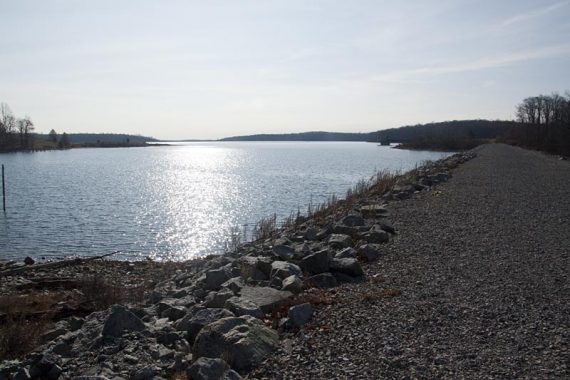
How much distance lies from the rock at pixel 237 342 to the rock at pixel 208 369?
30 cm

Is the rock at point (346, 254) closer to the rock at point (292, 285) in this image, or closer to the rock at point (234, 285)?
the rock at point (292, 285)

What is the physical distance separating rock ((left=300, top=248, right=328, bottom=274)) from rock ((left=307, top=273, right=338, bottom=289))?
1.33 feet

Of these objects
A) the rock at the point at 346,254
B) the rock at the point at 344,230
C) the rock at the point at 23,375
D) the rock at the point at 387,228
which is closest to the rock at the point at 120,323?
the rock at the point at 23,375

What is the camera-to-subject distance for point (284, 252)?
1012 cm

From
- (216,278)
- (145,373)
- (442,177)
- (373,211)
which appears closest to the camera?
(145,373)

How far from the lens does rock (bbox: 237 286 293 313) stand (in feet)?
22.8

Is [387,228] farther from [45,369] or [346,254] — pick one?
[45,369]

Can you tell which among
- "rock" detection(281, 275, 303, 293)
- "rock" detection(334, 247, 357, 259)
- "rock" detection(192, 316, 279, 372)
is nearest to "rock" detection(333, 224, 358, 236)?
"rock" detection(334, 247, 357, 259)

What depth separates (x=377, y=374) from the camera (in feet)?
16.0

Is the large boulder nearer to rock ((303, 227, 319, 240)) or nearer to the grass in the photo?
the grass

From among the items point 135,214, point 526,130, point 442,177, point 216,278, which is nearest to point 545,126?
point 526,130

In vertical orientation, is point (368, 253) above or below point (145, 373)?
above

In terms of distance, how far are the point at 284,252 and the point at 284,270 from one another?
172 centimetres

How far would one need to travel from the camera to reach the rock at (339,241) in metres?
10.8
